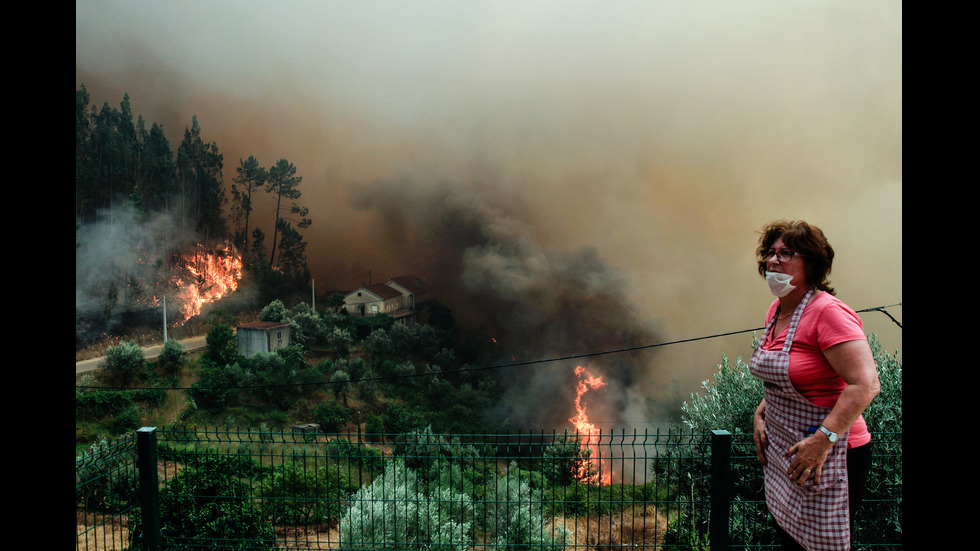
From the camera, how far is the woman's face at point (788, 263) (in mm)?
1830

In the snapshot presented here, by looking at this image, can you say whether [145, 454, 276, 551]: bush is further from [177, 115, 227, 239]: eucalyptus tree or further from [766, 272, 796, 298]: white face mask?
[177, 115, 227, 239]: eucalyptus tree

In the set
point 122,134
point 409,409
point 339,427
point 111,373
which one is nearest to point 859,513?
point 409,409

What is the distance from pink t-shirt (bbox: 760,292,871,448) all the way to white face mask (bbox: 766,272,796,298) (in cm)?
11

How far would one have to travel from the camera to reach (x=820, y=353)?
1.72 meters

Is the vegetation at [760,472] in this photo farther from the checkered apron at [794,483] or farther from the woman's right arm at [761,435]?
the checkered apron at [794,483]

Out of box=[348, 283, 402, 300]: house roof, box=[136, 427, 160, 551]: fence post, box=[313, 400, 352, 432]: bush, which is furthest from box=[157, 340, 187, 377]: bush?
box=[136, 427, 160, 551]: fence post

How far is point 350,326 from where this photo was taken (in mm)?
13000

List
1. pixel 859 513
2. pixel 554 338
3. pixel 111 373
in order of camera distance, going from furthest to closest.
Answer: pixel 554 338 < pixel 111 373 < pixel 859 513

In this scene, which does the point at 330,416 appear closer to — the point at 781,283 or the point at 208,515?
the point at 208,515

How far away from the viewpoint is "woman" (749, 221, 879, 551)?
1.63 m

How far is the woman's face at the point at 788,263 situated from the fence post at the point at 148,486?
315 cm

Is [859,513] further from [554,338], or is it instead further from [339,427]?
[339,427]
